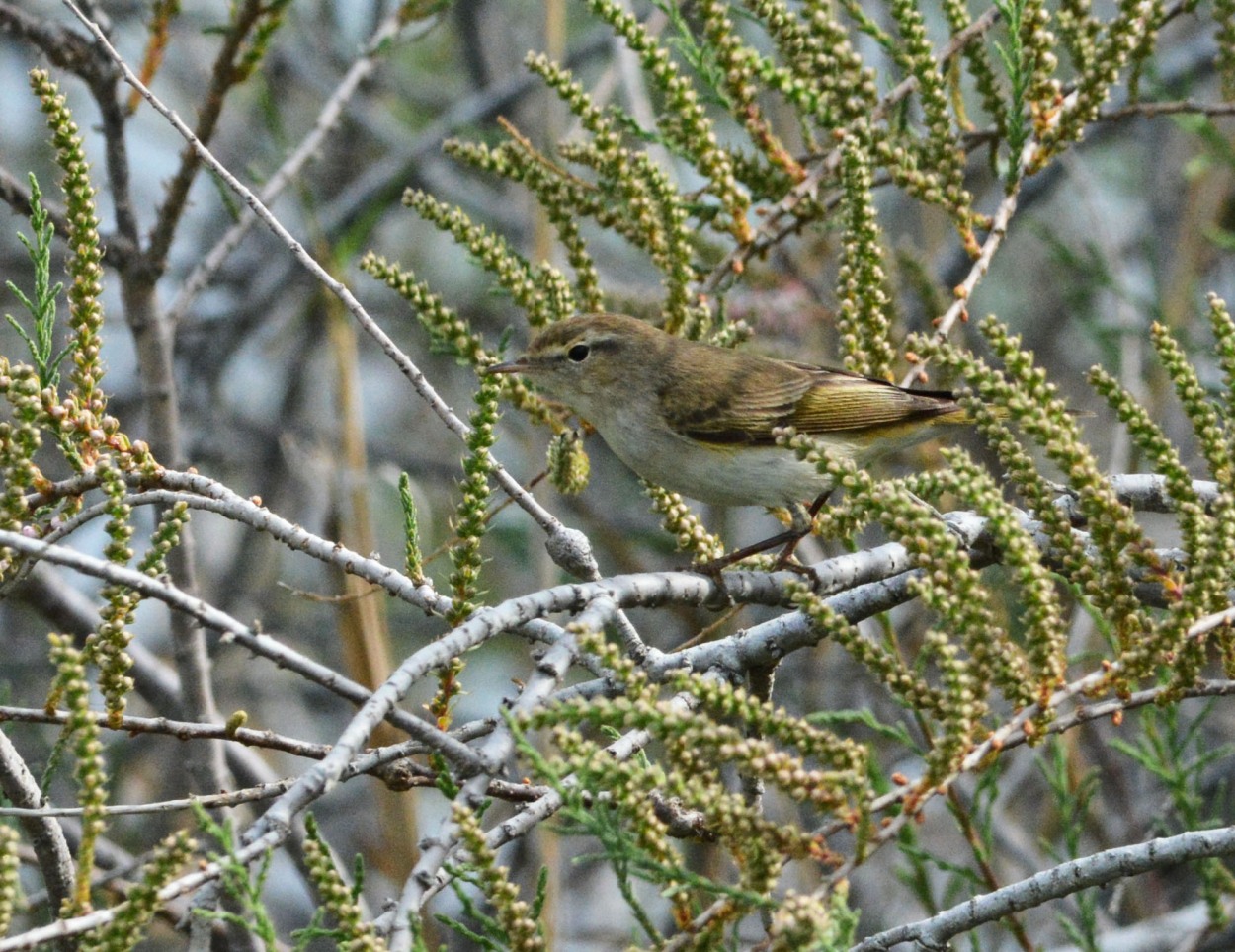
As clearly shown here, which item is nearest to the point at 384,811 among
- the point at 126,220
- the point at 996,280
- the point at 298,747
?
the point at 126,220

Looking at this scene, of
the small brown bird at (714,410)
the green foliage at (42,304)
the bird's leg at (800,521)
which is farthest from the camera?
the small brown bird at (714,410)

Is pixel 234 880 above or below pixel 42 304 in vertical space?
below

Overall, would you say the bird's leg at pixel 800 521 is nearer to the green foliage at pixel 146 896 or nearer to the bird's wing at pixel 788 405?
the bird's wing at pixel 788 405

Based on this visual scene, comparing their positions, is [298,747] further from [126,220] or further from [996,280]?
[996,280]

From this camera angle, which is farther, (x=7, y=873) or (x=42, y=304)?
(x=42, y=304)

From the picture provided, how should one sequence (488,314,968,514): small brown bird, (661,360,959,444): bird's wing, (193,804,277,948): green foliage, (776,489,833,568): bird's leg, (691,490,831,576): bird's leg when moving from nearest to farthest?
(193,804,277,948): green foliage
(691,490,831,576): bird's leg
(776,489,833,568): bird's leg
(488,314,968,514): small brown bird
(661,360,959,444): bird's wing

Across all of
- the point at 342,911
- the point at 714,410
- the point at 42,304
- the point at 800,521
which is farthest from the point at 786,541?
the point at 342,911

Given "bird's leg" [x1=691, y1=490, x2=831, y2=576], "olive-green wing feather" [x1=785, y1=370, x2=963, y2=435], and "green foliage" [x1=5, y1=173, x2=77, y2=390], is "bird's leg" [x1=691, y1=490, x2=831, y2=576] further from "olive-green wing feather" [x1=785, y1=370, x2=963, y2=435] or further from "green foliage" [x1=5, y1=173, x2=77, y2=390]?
"green foliage" [x1=5, y1=173, x2=77, y2=390]

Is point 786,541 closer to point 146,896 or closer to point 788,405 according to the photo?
point 788,405

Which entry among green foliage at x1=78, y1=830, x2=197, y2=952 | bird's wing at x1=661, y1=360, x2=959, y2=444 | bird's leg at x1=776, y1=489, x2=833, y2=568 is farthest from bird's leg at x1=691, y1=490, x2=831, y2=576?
green foliage at x1=78, y1=830, x2=197, y2=952

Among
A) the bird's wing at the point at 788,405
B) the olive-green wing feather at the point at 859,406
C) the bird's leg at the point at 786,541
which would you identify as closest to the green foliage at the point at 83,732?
the bird's leg at the point at 786,541

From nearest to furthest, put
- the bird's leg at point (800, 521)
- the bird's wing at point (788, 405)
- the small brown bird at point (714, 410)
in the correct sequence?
1. the bird's leg at point (800, 521)
2. the small brown bird at point (714, 410)
3. the bird's wing at point (788, 405)

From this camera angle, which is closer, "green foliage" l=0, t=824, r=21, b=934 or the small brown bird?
"green foliage" l=0, t=824, r=21, b=934

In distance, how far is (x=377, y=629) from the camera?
4.01m
